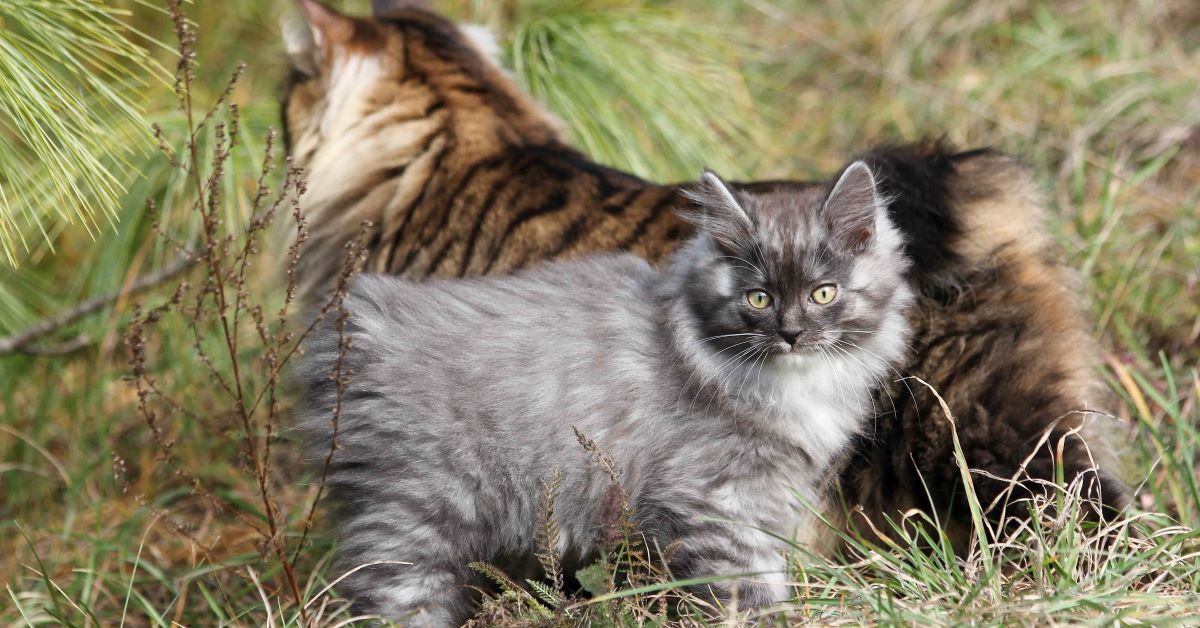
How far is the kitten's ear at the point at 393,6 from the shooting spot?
3845 mm

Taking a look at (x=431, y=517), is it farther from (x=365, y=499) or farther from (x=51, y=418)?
(x=51, y=418)

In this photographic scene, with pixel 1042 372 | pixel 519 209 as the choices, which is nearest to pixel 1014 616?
pixel 1042 372

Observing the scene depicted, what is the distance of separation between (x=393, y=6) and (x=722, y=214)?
2.21m

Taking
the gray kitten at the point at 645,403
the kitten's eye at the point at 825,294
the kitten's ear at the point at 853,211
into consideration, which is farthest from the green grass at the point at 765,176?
the kitten's ear at the point at 853,211

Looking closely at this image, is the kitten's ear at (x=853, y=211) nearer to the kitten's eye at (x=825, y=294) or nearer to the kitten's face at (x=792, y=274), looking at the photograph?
the kitten's face at (x=792, y=274)

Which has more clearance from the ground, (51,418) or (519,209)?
(519,209)

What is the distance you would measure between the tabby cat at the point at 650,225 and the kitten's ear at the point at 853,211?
189mm

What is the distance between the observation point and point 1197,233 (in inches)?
161

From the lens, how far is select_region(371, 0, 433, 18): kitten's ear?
12.6ft

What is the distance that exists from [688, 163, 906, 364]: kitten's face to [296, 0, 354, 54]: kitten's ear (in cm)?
152

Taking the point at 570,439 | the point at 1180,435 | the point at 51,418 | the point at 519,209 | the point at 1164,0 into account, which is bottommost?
the point at 51,418

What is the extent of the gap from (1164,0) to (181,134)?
4.76 m

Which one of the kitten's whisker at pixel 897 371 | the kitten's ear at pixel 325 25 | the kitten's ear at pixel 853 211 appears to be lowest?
the kitten's whisker at pixel 897 371

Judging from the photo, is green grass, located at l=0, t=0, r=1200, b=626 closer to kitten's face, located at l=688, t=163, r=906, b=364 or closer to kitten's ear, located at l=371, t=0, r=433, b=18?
kitten's ear, located at l=371, t=0, r=433, b=18
